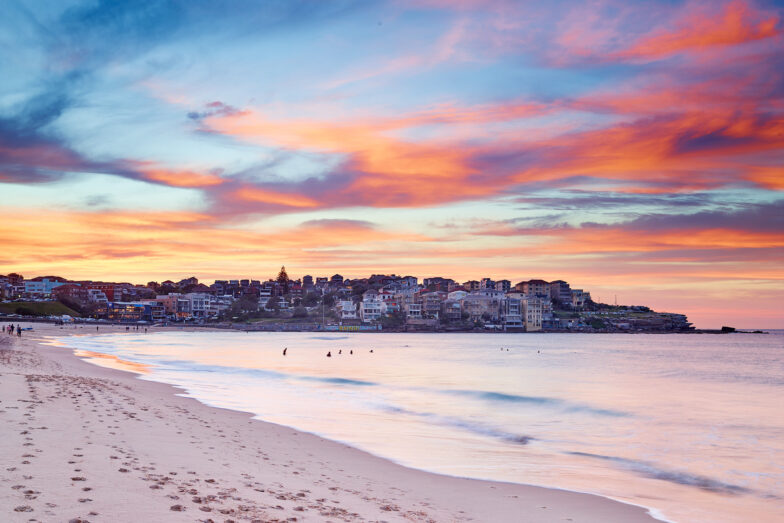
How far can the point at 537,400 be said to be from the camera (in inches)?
1319

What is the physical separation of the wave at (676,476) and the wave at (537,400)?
11039mm

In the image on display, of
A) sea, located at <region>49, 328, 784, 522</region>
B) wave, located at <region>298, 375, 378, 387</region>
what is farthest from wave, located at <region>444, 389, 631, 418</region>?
wave, located at <region>298, 375, 378, 387</region>

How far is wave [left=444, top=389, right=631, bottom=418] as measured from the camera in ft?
95.5

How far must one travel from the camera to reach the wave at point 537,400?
29094 mm

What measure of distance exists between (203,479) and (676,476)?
12759mm

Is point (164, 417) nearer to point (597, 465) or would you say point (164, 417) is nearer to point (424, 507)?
point (424, 507)

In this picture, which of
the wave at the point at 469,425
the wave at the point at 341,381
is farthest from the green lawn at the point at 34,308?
the wave at the point at 469,425

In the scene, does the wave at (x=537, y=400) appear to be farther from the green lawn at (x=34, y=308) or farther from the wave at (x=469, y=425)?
the green lawn at (x=34, y=308)

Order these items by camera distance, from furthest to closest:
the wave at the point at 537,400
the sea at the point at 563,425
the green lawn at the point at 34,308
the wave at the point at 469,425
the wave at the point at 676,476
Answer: the green lawn at the point at 34,308 < the wave at the point at 537,400 < the wave at the point at 469,425 < the wave at the point at 676,476 < the sea at the point at 563,425

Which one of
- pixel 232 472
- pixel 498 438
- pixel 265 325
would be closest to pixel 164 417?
pixel 232 472

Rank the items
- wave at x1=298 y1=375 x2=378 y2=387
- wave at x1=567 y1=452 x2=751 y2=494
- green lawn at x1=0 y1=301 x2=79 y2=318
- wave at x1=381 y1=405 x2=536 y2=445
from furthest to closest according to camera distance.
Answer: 1. green lawn at x1=0 y1=301 x2=79 y2=318
2. wave at x1=298 y1=375 x2=378 y2=387
3. wave at x1=381 y1=405 x2=536 y2=445
4. wave at x1=567 y1=452 x2=751 y2=494

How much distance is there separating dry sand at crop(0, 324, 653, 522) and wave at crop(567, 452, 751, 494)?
12.9ft

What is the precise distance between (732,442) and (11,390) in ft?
78.9

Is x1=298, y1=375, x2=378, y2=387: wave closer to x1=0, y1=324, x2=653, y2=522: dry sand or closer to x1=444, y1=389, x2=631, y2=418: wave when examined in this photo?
x1=444, y1=389, x2=631, y2=418: wave
